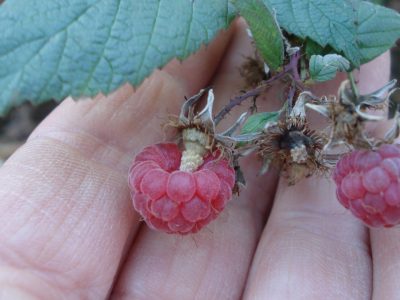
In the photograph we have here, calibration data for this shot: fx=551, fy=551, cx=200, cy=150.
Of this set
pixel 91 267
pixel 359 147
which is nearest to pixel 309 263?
pixel 359 147

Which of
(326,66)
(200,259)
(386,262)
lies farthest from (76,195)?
(386,262)

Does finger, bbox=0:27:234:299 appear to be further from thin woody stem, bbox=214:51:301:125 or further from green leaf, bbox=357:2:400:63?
green leaf, bbox=357:2:400:63

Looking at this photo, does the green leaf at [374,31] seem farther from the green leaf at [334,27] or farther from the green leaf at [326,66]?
the green leaf at [326,66]

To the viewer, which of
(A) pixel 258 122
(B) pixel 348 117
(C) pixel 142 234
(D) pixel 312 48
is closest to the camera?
(B) pixel 348 117

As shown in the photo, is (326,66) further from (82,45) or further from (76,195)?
(76,195)

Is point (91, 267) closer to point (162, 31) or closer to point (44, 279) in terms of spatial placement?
point (44, 279)
